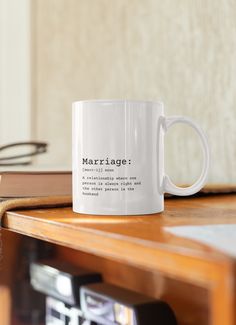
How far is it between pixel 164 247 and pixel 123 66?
28.1 inches

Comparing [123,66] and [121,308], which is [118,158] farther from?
[123,66]

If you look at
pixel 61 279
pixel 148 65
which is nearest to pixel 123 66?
pixel 148 65

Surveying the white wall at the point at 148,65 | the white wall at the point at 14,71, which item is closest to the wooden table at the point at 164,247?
the white wall at the point at 148,65

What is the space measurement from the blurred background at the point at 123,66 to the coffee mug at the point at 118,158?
0.95 feet

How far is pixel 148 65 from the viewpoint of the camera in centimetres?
92

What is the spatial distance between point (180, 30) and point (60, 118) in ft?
1.48

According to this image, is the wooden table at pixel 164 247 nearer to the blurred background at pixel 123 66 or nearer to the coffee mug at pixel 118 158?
the coffee mug at pixel 118 158

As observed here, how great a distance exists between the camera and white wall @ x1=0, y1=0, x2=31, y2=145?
4.38 ft

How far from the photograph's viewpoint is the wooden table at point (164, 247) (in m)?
0.28

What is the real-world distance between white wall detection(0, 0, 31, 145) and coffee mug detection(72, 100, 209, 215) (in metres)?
0.86

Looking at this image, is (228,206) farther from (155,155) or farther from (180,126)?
(180,126)

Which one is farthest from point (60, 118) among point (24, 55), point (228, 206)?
point (228, 206)

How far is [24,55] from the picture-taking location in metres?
1.34

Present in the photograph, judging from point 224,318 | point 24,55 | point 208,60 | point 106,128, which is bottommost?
point 224,318
